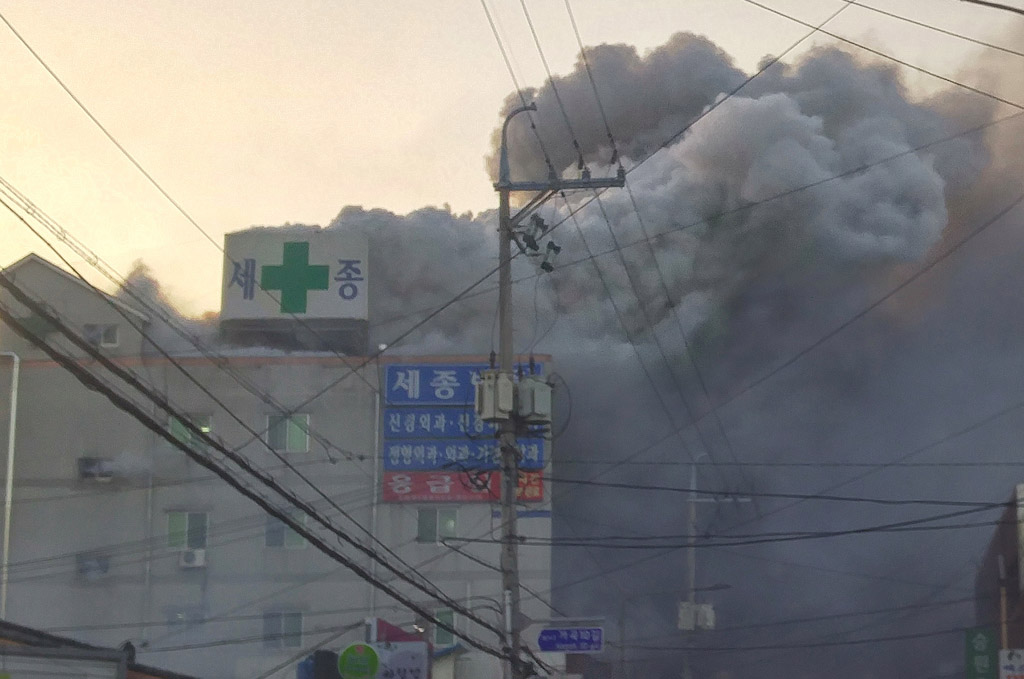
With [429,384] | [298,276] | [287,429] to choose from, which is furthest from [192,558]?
[298,276]

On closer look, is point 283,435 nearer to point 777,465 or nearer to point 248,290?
point 248,290

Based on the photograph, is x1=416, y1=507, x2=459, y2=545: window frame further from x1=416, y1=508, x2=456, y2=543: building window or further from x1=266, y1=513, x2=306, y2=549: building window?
x1=266, y1=513, x2=306, y2=549: building window

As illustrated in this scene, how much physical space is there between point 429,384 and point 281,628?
9576 millimetres

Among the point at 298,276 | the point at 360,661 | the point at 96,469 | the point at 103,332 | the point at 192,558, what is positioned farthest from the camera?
the point at 298,276

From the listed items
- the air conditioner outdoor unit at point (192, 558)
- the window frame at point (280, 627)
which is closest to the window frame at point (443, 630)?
the window frame at point (280, 627)

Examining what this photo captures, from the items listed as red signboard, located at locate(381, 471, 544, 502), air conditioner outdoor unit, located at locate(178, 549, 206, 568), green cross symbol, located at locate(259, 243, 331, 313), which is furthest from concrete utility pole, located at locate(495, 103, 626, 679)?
green cross symbol, located at locate(259, 243, 331, 313)

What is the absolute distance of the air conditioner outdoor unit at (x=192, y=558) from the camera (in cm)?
4591

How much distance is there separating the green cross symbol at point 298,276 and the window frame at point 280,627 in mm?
11148

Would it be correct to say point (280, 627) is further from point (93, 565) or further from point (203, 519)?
point (93, 565)

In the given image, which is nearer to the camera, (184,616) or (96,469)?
(184,616)

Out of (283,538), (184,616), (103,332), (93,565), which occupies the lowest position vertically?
(184,616)

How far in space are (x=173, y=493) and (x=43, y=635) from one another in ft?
108

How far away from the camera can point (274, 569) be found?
152 feet

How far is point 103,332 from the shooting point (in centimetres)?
4900
